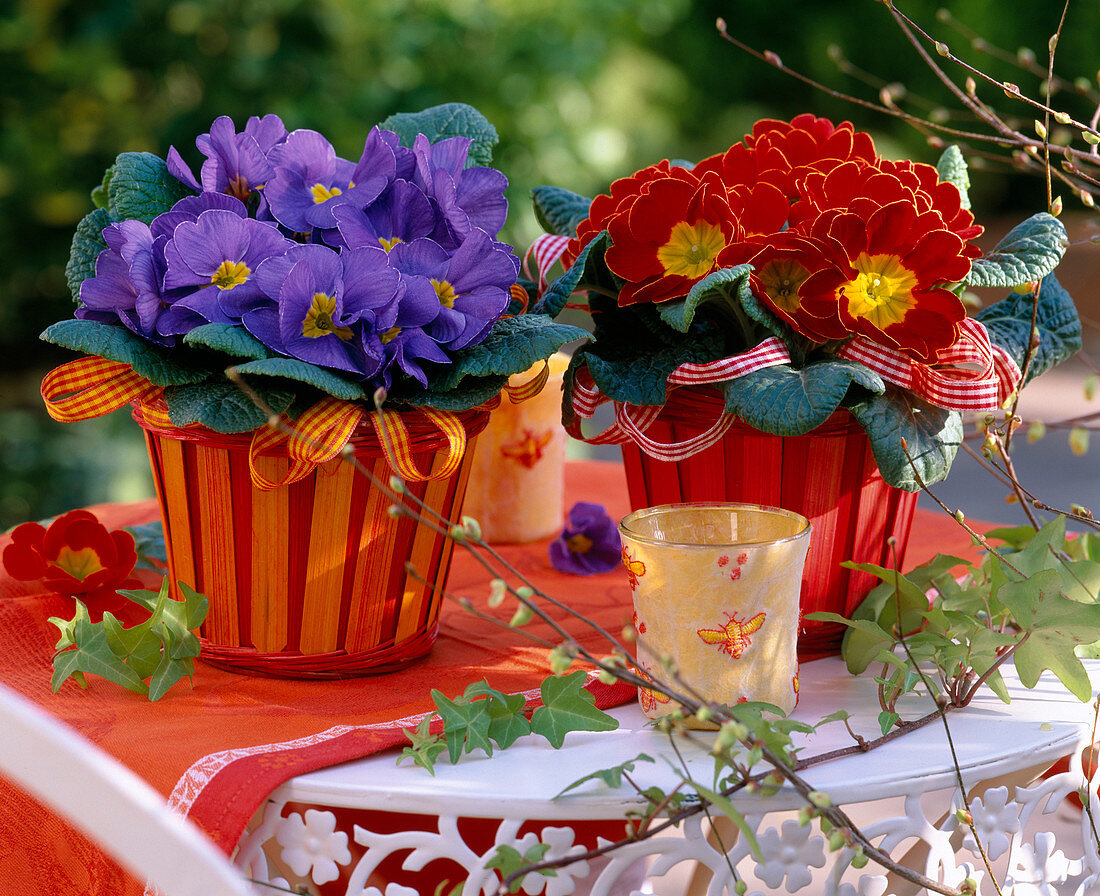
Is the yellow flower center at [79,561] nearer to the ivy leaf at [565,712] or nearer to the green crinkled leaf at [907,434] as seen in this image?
the ivy leaf at [565,712]

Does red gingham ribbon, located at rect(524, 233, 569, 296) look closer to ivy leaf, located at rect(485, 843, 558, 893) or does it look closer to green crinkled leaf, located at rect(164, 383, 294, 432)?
green crinkled leaf, located at rect(164, 383, 294, 432)

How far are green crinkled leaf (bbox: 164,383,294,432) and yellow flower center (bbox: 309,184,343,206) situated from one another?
15cm

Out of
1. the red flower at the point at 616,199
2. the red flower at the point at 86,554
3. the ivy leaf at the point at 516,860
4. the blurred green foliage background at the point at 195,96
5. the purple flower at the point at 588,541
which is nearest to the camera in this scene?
the ivy leaf at the point at 516,860

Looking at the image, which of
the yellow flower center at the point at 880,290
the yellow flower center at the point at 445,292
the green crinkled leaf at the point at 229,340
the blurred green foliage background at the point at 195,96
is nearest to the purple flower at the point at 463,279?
the yellow flower center at the point at 445,292

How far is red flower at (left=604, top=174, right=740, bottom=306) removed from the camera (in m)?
0.76

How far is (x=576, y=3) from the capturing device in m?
2.98

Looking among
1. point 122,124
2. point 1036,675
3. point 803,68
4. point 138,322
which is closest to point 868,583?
point 1036,675

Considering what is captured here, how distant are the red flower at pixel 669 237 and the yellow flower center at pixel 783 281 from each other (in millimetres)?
34

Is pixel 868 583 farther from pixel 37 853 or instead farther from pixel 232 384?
pixel 37 853

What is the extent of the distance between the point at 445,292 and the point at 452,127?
8.5 inches

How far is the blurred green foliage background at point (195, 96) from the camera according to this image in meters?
2.56

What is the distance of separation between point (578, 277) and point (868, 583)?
325 mm

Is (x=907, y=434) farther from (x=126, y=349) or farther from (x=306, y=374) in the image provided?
(x=126, y=349)

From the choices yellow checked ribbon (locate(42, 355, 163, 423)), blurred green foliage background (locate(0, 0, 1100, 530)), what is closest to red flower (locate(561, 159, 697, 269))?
yellow checked ribbon (locate(42, 355, 163, 423))
